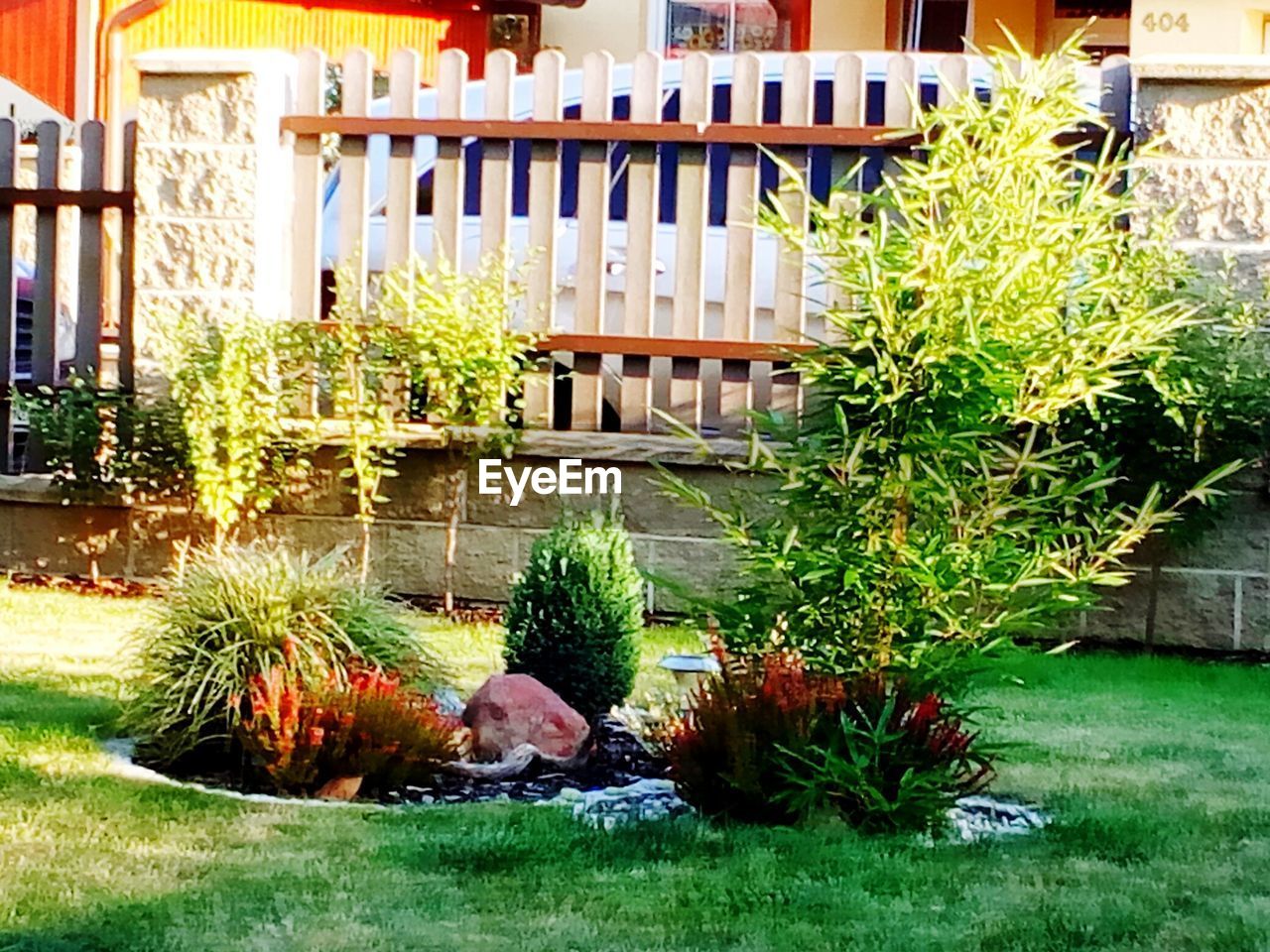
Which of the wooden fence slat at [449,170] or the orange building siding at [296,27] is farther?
the orange building siding at [296,27]

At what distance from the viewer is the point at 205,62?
7.54 m

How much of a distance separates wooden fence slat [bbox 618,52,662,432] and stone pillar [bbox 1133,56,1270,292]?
1845 mm

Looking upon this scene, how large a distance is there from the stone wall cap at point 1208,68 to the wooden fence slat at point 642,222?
72.9 inches

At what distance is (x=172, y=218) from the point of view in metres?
7.64

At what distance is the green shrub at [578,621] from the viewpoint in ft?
18.3

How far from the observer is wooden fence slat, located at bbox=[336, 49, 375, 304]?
755 cm

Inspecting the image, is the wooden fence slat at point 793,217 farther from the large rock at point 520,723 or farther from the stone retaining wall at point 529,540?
the large rock at point 520,723

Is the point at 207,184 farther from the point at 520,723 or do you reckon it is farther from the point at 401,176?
the point at 520,723

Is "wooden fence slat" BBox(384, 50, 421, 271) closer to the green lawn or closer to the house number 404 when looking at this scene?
the green lawn

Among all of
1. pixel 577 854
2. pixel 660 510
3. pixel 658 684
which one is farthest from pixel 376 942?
pixel 660 510

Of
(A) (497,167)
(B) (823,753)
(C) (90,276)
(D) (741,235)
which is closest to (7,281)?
(C) (90,276)

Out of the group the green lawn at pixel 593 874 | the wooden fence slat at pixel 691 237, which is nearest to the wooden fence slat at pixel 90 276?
the wooden fence slat at pixel 691 237

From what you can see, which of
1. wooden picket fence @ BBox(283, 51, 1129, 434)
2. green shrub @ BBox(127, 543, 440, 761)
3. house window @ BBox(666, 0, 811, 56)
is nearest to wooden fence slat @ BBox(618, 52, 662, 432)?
wooden picket fence @ BBox(283, 51, 1129, 434)

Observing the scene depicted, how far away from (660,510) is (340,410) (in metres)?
1.32
